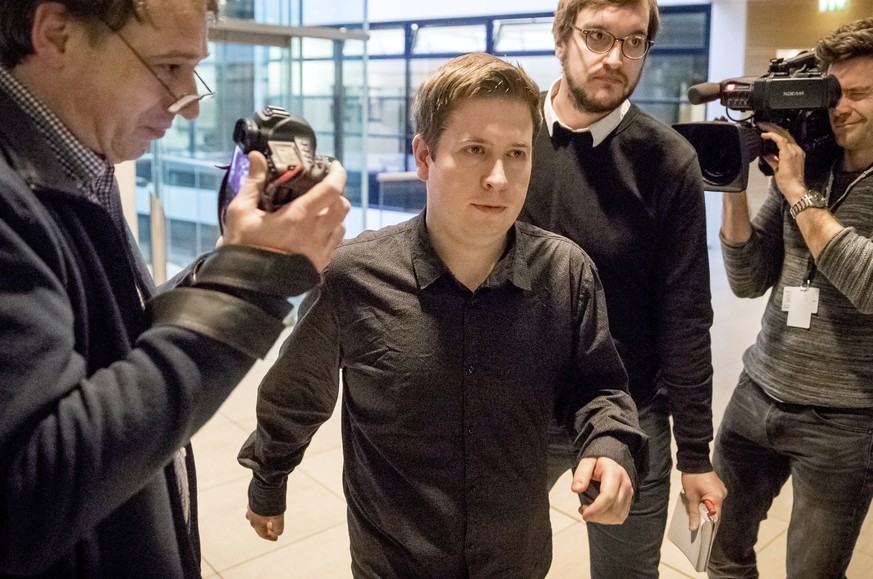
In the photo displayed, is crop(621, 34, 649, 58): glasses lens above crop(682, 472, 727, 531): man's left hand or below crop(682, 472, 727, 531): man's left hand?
above

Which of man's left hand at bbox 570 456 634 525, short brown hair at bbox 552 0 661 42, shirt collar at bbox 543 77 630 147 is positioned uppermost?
short brown hair at bbox 552 0 661 42

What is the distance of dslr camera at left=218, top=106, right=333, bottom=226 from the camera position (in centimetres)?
88

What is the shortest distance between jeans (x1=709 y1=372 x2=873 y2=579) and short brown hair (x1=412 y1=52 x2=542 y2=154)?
3.53ft

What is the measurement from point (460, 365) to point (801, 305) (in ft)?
3.51

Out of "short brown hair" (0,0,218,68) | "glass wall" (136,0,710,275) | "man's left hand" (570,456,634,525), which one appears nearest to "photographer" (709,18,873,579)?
"man's left hand" (570,456,634,525)

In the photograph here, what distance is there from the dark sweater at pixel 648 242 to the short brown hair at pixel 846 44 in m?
0.47

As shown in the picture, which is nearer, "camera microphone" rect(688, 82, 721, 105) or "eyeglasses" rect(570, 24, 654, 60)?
"eyeglasses" rect(570, 24, 654, 60)

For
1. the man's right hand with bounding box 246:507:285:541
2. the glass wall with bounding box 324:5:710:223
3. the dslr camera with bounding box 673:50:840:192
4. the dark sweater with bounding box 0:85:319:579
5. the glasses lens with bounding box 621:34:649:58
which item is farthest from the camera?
the glass wall with bounding box 324:5:710:223

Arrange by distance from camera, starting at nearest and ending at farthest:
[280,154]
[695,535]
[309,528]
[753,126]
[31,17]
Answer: [31,17] → [280,154] → [695,535] → [753,126] → [309,528]

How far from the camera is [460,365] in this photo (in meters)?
1.36

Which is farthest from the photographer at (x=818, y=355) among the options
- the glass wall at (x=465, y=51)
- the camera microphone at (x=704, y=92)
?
the glass wall at (x=465, y=51)

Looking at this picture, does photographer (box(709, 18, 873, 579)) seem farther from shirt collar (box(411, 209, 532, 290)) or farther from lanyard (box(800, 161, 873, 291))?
shirt collar (box(411, 209, 532, 290))

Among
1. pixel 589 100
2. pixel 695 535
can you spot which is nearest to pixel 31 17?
pixel 589 100

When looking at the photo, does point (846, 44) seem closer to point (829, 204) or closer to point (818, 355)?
point (829, 204)
